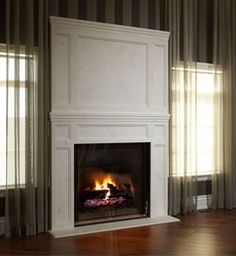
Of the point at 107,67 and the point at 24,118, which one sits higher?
the point at 107,67

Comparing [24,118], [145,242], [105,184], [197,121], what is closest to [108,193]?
[105,184]

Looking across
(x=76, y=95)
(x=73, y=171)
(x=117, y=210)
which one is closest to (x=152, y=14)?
(x=76, y=95)

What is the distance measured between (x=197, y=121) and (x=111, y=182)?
1.67m

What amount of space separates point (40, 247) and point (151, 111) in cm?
226

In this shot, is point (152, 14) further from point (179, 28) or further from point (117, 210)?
point (117, 210)

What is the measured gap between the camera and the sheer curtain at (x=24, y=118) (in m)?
3.92

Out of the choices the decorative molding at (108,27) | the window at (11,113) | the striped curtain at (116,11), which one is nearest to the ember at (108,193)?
the window at (11,113)

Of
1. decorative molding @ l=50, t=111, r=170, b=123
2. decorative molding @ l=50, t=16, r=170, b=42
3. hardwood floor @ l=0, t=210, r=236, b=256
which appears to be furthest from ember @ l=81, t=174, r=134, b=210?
decorative molding @ l=50, t=16, r=170, b=42

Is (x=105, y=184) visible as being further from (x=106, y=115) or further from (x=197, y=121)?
(x=197, y=121)

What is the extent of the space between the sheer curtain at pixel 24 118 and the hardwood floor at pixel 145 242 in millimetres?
310

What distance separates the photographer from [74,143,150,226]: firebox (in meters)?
4.38

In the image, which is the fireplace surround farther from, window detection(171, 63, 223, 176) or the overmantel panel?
window detection(171, 63, 223, 176)

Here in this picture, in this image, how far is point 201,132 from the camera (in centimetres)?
525

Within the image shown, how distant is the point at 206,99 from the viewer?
5.26 meters
